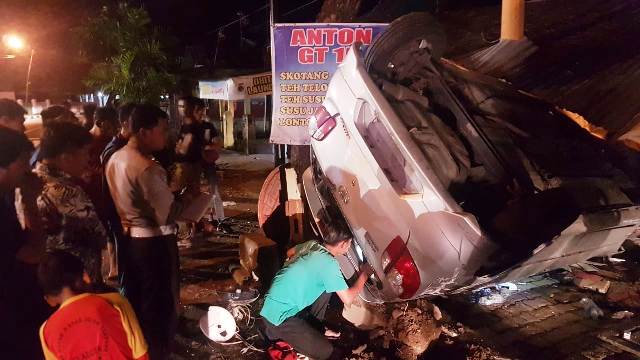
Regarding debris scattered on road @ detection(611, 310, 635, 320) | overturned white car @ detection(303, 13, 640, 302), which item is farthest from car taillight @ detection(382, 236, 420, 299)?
debris scattered on road @ detection(611, 310, 635, 320)

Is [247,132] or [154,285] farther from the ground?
[247,132]

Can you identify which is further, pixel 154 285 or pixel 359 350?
pixel 359 350

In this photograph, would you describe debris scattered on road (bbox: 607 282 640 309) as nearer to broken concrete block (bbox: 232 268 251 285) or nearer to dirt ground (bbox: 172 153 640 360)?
dirt ground (bbox: 172 153 640 360)

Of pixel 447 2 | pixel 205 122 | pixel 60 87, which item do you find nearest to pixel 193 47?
pixel 60 87

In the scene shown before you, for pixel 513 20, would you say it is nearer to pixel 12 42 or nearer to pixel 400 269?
pixel 400 269

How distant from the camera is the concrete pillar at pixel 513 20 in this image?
635 cm

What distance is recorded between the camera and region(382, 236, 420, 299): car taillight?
11.4 feet

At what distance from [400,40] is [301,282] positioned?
2.29 meters

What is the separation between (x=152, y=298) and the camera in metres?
3.57

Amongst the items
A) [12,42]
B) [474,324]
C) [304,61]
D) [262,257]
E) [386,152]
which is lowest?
[474,324]

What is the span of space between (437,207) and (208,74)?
13.9m

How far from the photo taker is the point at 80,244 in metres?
3.30

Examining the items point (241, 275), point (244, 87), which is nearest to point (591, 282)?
point (241, 275)

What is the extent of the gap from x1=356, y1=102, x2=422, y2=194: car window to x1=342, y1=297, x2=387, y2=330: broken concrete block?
1.38 metres
